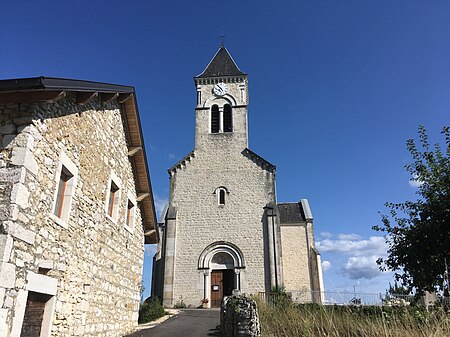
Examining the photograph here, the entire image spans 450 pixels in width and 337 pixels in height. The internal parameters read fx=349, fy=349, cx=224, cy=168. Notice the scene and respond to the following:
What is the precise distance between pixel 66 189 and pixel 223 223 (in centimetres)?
1527

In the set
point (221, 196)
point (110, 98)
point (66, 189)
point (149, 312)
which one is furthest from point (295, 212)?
point (66, 189)

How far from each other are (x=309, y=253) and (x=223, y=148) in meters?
9.88

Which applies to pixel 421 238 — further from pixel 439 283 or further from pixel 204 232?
pixel 204 232

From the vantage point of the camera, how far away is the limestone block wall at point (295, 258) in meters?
24.5

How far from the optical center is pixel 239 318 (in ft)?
20.9

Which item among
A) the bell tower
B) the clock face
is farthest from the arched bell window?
the clock face

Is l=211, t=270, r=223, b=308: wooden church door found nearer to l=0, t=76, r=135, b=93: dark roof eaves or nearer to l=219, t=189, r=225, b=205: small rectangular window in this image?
l=219, t=189, r=225, b=205: small rectangular window

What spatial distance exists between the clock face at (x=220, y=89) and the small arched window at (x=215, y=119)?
1.04m

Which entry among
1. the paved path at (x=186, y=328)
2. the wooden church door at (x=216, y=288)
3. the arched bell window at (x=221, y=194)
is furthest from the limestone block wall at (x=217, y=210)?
the paved path at (x=186, y=328)

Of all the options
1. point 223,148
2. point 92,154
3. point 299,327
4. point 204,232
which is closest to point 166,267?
point 204,232

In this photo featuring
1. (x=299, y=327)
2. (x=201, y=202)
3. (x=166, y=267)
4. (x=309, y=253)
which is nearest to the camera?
(x=299, y=327)

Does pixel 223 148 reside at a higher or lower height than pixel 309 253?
higher

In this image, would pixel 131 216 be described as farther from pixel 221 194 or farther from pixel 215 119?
pixel 215 119

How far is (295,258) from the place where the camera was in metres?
25.4
